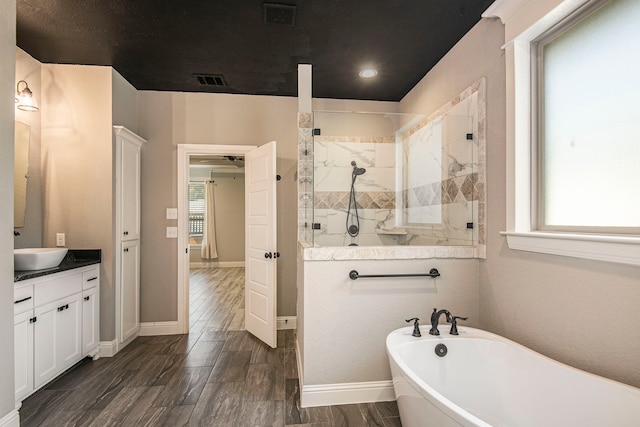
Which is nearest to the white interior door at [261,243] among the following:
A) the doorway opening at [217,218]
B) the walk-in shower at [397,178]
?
the walk-in shower at [397,178]

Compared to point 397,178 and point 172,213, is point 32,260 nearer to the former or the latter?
point 172,213

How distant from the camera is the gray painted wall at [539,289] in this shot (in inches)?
52.3

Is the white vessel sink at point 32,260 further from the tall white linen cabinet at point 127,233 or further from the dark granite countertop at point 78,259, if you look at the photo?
the tall white linen cabinet at point 127,233

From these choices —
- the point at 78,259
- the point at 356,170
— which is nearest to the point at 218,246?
the point at 78,259

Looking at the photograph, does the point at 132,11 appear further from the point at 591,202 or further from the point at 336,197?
the point at 591,202

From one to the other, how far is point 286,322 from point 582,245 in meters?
2.91

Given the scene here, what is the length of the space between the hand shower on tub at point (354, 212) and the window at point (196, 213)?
19.9 ft

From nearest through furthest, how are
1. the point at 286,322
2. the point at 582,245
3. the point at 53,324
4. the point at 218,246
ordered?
the point at 582,245 < the point at 53,324 < the point at 286,322 < the point at 218,246

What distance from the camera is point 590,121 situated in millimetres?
1532

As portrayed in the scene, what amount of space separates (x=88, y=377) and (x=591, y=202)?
3.62m

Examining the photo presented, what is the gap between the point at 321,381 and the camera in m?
2.10

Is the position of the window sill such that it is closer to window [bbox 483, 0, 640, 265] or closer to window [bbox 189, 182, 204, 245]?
window [bbox 483, 0, 640, 265]

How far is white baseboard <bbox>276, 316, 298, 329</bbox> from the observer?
11.7 feet

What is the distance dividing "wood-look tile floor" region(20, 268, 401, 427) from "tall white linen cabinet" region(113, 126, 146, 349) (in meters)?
0.26
